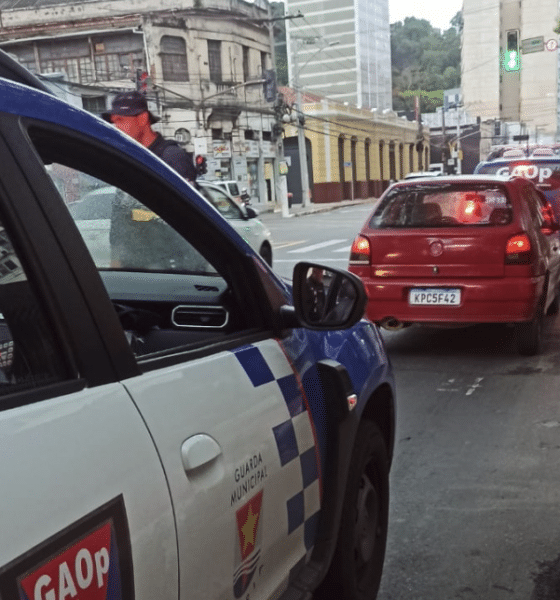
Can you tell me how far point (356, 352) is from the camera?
2.82 metres

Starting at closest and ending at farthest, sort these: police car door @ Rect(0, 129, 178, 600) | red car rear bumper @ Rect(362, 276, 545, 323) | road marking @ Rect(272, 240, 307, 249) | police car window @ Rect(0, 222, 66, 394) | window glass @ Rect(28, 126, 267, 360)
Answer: police car door @ Rect(0, 129, 178, 600) < police car window @ Rect(0, 222, 66, 394) < window glass @ Rect(28, 126, 267, 360) < red car rear bumper @ Rect(362, 276, 545, 323) < road marking @ Rect(272, 240, 307, 249)

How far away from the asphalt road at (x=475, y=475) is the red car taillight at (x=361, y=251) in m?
0.88

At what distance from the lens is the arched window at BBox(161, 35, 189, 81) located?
43.4m

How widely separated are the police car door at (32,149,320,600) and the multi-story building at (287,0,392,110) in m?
117

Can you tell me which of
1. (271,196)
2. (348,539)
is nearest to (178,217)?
(348,539)

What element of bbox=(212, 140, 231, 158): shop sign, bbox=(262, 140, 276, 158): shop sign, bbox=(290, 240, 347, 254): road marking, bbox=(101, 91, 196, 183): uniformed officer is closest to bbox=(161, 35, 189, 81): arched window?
bbox=(212, 140, 231, 158): shop sign

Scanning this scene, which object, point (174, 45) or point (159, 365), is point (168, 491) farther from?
point (174, 45)

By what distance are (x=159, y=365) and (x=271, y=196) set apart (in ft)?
168

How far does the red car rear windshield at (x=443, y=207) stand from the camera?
6.92 metres

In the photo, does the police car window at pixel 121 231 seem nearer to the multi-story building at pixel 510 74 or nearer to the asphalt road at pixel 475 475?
the asphalt road at pixel 475 475

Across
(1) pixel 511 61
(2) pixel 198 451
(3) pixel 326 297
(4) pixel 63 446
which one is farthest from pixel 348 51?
(4) pixel 63 446

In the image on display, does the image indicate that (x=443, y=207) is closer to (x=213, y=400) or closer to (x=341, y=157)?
(x=213, y=400)

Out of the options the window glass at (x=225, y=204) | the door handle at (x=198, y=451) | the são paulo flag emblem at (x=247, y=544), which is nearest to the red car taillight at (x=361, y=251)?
the são paulo flag emblem at (x=247, y=544)

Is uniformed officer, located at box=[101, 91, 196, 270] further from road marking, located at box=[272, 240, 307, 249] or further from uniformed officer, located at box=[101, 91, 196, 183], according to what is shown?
road marking, located at box=[272, 240, 307, 249]
